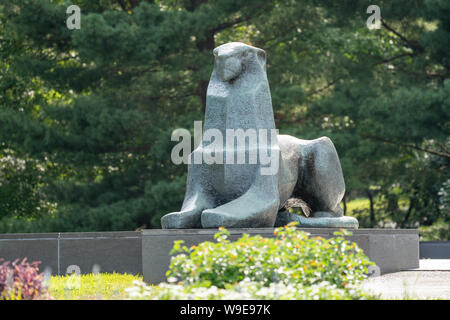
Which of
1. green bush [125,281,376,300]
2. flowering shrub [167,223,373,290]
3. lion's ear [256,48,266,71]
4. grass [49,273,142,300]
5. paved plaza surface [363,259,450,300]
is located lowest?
paved plaza surface [363,259,450,300]

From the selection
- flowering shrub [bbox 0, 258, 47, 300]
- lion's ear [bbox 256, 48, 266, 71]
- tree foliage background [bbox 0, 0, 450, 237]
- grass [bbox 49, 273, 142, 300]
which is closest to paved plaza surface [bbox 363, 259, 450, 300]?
grass [bbox 49, 273, 142, 300]

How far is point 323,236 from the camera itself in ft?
26.3

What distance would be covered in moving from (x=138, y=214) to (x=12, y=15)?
5.92 meters

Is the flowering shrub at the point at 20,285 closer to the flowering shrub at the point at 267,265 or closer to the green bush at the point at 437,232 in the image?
the flowering shrub at the point at 267,265

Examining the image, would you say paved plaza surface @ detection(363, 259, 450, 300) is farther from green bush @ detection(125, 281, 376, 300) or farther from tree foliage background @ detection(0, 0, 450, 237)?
tree foliage background @ detection(0, 0, 450, 237)

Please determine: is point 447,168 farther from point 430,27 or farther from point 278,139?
point 278,139

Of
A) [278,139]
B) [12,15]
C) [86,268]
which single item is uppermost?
[12,15]

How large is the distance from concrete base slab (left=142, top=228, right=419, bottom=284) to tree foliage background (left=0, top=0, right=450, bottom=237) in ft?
25.5

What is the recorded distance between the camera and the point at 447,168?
2038 centimetres

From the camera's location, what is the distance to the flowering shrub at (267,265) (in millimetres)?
5691

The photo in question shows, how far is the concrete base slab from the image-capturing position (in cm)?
769

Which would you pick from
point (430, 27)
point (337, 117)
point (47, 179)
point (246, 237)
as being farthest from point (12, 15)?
point (246, 237)

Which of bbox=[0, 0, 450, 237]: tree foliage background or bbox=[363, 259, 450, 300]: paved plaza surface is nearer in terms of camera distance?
bbox=[363, 259, 450, 300]: paved plaza surface

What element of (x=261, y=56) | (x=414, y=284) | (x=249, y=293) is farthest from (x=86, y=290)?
(x=261, y=56)
